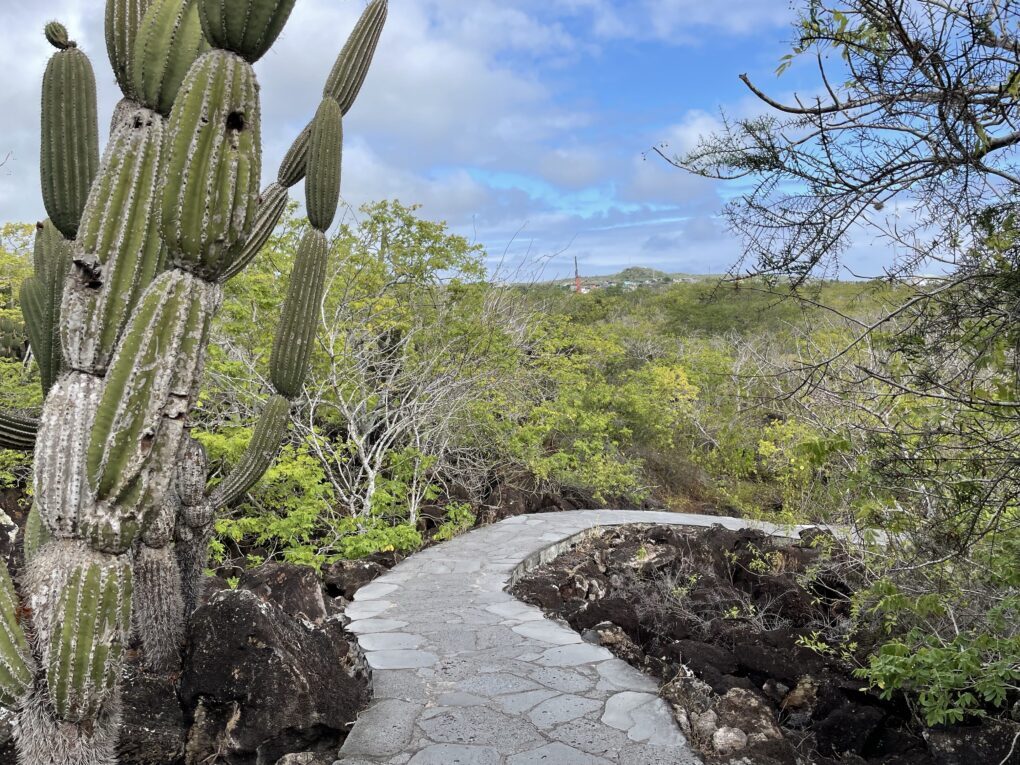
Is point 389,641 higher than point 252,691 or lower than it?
lower

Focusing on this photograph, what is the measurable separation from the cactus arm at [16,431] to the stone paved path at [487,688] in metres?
2.32

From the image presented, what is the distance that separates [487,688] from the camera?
→ 4.41 metres

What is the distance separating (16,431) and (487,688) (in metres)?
2.93

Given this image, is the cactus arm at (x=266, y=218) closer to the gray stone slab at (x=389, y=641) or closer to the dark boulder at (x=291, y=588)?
the dark boulder at (x=291, y=588)

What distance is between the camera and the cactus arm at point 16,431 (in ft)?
13.4

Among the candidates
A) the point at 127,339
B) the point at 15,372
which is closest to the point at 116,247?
the point at 127,339

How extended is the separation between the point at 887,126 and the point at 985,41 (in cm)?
37

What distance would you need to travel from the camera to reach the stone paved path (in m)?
3.67

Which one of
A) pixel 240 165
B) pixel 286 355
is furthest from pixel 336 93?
pixel 240 165

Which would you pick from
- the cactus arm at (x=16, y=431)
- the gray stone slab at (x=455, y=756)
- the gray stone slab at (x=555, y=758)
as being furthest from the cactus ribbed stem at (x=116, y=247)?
the gray stone slab at (x=555, y=758)

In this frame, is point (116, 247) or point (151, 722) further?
point (151, 722)

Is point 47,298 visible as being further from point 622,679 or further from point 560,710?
point 622,679

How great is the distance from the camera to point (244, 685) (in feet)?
11.9

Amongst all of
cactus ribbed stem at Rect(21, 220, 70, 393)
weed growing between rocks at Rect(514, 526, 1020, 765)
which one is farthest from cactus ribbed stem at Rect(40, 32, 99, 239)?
weed growing between rocks at Rect(514, 526, 1020, 765)
